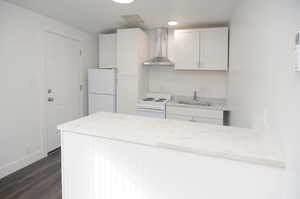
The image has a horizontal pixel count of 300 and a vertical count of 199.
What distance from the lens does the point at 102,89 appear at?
3730 mm

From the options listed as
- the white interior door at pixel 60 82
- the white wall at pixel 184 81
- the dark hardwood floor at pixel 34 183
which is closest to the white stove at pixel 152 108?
the white wall at pixel 184 81

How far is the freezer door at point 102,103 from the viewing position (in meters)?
3.70

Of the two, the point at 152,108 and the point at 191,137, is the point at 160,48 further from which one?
the point at 191,137

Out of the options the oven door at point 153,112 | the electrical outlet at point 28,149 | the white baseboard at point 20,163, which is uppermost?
the oven door at point 153,112

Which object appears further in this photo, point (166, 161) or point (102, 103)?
point (102, 103)

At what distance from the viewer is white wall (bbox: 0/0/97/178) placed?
2361mm

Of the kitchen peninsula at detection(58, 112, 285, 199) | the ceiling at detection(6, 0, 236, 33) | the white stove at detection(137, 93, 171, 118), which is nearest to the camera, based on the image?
the kitchen peninsula at detection(58, 112, 285, 199)

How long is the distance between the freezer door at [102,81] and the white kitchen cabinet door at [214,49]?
1.79 meters

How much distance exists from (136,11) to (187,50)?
1.21 metres

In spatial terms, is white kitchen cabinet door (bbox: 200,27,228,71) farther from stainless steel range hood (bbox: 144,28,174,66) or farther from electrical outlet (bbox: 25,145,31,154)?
electrical outlet (bbox: 25,145,31,154)

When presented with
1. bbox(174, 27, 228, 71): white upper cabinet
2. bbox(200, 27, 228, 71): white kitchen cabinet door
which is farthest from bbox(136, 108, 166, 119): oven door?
bbox(200, 27, 228, 71): white kitchen cabinet door

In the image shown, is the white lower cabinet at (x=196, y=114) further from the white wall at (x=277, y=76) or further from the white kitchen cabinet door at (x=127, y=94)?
the white wall at (x=277, y=76)

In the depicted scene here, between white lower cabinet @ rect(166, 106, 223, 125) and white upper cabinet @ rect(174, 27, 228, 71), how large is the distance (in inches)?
32.5

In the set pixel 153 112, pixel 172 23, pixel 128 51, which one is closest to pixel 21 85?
pixel 128 51
